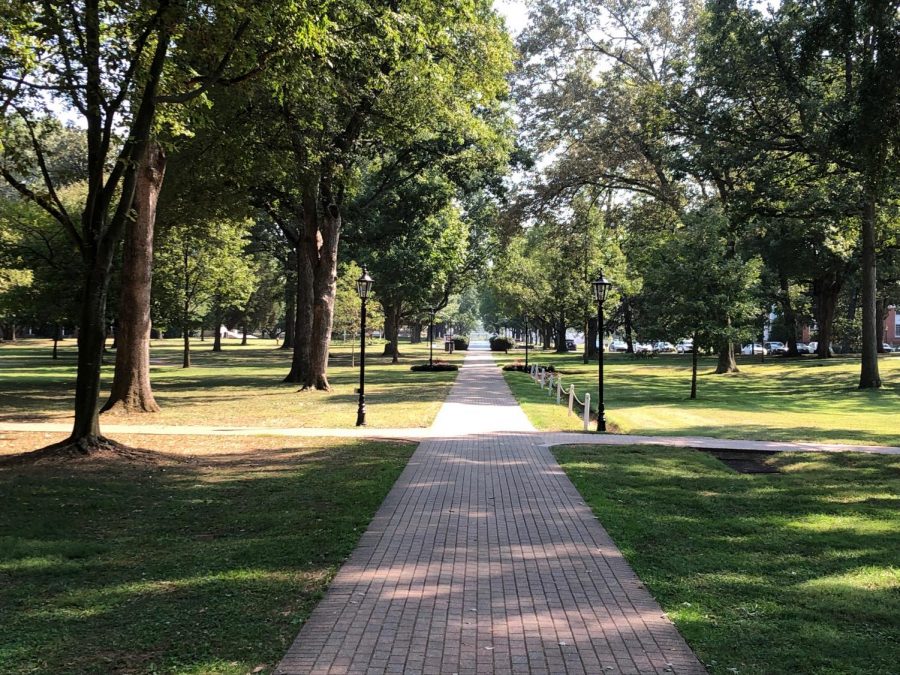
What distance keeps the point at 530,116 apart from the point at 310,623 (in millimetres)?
29800

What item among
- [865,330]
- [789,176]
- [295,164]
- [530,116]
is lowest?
[865,330]

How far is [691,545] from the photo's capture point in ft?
20.7

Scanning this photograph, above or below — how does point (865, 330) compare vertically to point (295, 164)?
below

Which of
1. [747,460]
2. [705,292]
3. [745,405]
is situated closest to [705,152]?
[705,292]

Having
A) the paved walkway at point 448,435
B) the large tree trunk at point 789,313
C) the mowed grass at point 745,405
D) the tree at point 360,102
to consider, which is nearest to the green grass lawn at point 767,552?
the paved walkway at point 448,435

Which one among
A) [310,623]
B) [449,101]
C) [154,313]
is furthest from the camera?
[154,313]

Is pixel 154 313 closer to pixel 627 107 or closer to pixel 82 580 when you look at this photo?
pixel 627 107

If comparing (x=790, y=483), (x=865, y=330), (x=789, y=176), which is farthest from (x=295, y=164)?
(x=865, y=330)

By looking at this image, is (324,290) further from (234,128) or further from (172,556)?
(172,556)

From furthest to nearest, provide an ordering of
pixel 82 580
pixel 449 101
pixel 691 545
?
pixel 449 101
pixel 691 545
pixel 82 580

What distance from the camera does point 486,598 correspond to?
4.86 m

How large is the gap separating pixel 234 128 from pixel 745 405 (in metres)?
17.9

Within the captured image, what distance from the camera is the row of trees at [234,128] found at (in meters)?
9.92

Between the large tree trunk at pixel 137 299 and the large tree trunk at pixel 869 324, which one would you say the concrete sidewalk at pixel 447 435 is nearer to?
the large tree trunk at pixel 137 299
